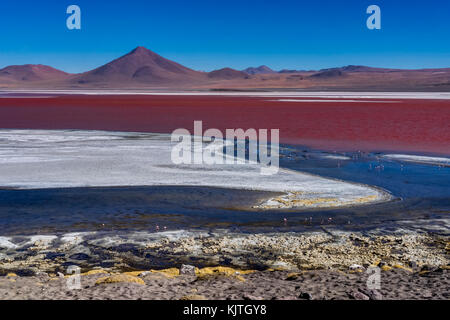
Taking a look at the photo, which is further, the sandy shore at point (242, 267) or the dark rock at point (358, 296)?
the sandy shore at point (242, 267)

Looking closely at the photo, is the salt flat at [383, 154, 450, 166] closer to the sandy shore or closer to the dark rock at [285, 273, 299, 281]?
the sandy shore

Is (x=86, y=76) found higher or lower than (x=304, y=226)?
higher

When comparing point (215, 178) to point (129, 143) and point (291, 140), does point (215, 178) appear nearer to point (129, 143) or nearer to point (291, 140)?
point (129, 143)

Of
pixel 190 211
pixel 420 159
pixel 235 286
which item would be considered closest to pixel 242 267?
pixel 235 286

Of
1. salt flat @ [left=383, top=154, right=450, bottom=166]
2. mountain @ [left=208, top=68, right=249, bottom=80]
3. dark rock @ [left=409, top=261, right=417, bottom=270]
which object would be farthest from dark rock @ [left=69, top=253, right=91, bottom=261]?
mountain @ [left=208, top=68, right=249, bottom=80]

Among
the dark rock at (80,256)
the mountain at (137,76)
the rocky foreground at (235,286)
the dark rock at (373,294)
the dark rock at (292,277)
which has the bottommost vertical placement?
the dark rock at (80,256)

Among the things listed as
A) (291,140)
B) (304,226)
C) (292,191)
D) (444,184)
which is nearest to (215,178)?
(292,191)

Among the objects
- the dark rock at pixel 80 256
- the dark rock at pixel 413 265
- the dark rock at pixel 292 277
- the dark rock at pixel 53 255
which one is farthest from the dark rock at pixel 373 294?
the dark rock at pixel 53 255

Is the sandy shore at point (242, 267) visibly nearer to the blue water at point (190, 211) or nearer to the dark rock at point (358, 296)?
the dark rock at point (358, 296)
